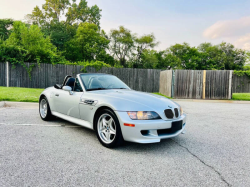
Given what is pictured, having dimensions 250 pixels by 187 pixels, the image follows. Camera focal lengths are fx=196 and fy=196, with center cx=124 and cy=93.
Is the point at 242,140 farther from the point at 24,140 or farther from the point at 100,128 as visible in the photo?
the point at 24,140

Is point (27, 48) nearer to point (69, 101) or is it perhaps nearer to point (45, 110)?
point (45, 110)

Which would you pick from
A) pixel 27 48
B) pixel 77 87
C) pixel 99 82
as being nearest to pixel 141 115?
pixel 99 82

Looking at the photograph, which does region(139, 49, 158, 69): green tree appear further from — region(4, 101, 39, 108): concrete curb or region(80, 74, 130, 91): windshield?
region(80, 74, 130, 91): windshield

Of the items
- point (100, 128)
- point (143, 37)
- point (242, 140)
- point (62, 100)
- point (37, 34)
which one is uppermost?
point (143, 37)

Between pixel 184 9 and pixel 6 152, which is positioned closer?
pixel 6 152

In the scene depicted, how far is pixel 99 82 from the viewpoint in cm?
469

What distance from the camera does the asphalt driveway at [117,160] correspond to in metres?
2.45

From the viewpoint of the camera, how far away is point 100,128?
3764 mm

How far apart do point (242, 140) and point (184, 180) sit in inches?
104

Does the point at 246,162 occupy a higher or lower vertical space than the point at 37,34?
lower

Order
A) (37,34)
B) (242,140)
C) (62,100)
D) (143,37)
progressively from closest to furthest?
1. (242,140)
2. (62,100)
3. (37,34)
4. (143,37)

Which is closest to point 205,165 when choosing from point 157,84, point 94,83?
point 94,83

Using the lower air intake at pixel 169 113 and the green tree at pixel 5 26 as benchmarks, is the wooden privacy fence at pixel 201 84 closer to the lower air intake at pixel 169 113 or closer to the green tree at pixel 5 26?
the lower air intake at pixel 169 113

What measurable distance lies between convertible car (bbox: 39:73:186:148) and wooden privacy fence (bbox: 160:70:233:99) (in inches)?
415
